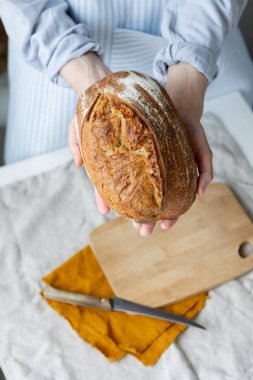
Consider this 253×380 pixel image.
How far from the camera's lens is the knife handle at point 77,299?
2.94ft

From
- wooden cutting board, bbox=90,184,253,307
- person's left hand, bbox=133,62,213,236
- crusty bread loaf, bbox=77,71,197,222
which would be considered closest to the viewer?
crusty bread loaf, bbox=77,71,197,222

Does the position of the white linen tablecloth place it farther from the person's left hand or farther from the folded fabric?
the person's left hand

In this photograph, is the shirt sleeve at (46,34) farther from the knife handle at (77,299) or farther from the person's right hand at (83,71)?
the knife handle at (77,299)

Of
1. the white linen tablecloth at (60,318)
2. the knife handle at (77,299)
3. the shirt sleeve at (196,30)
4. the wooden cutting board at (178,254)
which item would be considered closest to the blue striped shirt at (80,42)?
the shirt sleeve at (196,30)

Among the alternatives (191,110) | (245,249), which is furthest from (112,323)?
(191,110)

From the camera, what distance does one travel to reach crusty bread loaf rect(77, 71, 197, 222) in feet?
2.23

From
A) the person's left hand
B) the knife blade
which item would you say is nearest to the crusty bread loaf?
the person's left hand

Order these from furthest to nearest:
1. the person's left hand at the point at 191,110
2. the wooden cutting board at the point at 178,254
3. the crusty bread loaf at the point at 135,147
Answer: the wooden cutting board at the point at 178,254 → the person's left hand at the point at 191,110 → the crusty bread loaf at the point at 135,147

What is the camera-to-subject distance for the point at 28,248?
3.22ft

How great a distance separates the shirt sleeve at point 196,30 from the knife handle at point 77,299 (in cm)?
43

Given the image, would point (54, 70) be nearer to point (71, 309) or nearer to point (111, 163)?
point (111, 163)

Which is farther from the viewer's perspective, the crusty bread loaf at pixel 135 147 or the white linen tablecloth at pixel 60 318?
the white linen tablecloth at pixel 60 318

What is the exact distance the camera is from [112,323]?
90 centimetres

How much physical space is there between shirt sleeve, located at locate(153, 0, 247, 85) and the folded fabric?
16.0 inches
